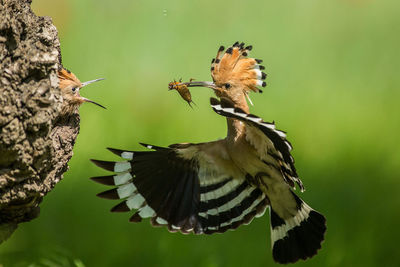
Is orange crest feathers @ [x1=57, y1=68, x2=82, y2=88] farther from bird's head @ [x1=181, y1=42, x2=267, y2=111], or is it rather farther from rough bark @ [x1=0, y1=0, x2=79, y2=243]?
bird's head @ [x1=181, y1=42, x2=267, y2=111]

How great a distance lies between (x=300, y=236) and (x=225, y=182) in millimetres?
314

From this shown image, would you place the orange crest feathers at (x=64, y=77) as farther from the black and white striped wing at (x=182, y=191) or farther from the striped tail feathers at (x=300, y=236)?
the striped tail feathers at (x=300, y=236)

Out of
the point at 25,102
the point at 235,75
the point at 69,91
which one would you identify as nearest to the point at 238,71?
the point at 235,75

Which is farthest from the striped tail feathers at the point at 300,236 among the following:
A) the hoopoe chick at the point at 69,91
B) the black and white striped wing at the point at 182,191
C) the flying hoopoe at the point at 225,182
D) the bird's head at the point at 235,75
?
the hoopoe chick at the point at 69,91

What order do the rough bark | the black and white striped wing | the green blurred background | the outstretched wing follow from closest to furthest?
the rough bark, the outstretched wing, the black and white striped wing, the green blurred background

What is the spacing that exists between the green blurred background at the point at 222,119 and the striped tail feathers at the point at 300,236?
1.55ft

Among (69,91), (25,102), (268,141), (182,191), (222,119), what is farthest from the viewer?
(222,119)

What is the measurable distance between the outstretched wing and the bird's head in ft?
0.11

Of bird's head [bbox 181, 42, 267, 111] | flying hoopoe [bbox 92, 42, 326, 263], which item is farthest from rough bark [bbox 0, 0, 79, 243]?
bird's head [bbox 181, 42, 267, 111]

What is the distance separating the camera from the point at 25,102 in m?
1.33

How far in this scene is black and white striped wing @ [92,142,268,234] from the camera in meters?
1.90

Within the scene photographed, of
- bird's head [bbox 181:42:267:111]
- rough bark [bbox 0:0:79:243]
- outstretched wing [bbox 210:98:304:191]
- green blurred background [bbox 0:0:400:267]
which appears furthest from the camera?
green blurred background [bbox 0:0:400:267]

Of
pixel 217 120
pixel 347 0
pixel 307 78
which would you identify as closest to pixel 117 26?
pixel 217 120

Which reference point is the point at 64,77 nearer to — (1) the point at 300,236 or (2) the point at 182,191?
(2) the point at 182,191
